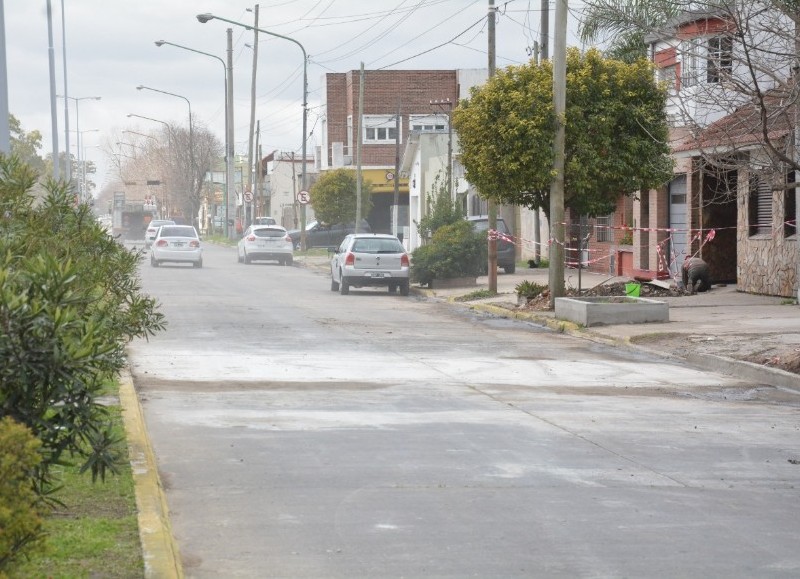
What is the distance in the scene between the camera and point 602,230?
39031mm

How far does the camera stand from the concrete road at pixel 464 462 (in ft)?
22.6

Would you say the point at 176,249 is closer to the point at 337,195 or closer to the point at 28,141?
the point at 337,195

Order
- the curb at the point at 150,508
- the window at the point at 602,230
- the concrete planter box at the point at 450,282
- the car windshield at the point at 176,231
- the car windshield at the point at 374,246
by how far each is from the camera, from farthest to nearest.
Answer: the car windshield at the point at 176,231 < the window at the point at 602,230 < the concrete planter box at the point at 450,282 < the car windshield at the point at 374,246 < the curb at the point at 150,508

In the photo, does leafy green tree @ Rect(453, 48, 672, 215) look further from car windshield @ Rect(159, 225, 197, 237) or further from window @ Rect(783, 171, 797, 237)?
car windshield @ Rect(159, 225, 197, 237)

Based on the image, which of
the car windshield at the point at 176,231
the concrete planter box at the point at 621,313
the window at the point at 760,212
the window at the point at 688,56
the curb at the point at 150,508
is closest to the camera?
the curb at the point at 150,508

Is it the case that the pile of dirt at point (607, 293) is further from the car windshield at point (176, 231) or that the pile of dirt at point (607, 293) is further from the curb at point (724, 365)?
the car windshield at point (176, 231)

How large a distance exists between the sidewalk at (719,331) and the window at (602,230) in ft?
28.0

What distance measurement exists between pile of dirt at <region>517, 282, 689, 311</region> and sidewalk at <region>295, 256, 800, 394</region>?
1.32 ft

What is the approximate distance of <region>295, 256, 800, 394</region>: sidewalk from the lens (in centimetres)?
Result: 1596

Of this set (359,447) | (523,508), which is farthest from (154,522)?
(359,447)

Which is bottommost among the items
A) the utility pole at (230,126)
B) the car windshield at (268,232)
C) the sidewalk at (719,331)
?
the sidewalk at (719,331)

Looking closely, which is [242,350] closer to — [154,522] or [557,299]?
[557,299]

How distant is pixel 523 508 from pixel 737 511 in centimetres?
133

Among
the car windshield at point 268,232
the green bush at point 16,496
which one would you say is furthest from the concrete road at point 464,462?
the car windshield at point 268,232
